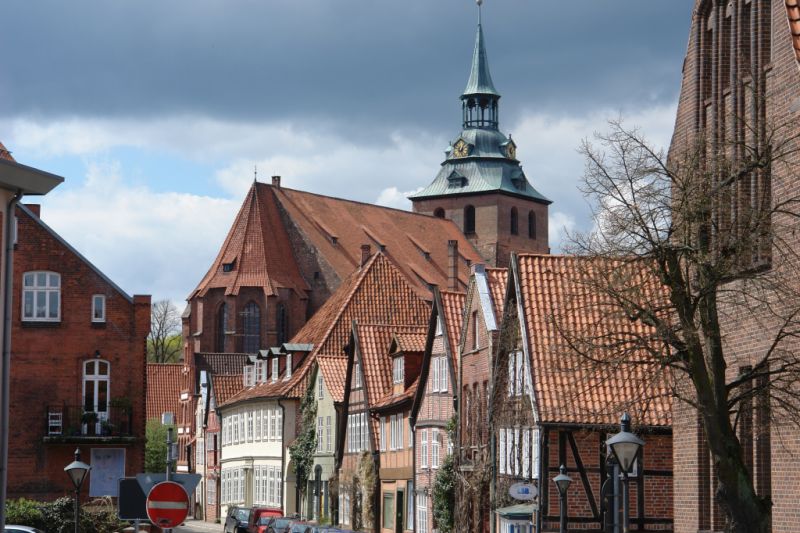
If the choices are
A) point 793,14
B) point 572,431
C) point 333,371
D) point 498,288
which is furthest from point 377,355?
point 793,14

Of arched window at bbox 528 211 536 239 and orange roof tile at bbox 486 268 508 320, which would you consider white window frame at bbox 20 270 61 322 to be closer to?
orange roof tile at bbox 486 268 508 320

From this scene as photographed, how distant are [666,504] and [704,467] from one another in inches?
256

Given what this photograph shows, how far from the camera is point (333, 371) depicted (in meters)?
56.2

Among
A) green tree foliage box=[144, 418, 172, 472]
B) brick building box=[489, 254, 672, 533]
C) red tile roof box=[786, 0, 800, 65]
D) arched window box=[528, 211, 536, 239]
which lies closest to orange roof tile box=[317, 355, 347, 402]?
brick building box=[489, 254, 672, 533]

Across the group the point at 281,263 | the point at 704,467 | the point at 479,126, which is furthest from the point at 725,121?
the point at 479,126

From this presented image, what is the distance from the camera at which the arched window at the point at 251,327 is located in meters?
95.4

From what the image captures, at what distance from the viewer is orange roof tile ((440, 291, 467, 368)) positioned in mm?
41500

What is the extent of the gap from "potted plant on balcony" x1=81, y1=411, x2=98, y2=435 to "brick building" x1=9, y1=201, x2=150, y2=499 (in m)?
0.03

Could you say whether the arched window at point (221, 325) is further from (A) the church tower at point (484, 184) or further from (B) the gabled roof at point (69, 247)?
(B) the gabled roof at point (69, 247)

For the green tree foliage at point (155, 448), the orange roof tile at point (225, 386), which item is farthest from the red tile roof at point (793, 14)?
the green tree foliage at point (155, 448)

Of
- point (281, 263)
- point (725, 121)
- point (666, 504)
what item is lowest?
point (666, 504)

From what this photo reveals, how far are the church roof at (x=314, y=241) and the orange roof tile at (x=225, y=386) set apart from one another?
59.6 ft

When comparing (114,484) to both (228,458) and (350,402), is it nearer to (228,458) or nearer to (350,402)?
(350,402)

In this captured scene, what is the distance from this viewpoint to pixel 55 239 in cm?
4478
